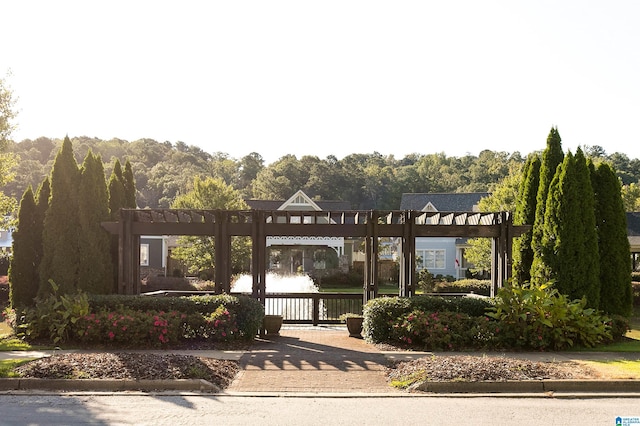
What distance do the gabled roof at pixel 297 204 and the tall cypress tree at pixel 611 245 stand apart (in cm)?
3105

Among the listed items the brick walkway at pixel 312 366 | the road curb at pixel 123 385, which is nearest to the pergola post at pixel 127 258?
the brick walkway at pixel 312 366

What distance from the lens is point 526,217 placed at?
67.3 ft

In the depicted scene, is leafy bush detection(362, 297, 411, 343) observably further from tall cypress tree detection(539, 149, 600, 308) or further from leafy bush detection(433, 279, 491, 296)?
leafy bush detection(433, 279, 491, 296)

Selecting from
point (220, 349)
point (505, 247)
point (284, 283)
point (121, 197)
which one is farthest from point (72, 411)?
point (284, 283)

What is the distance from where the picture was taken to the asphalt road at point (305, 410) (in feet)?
28.3

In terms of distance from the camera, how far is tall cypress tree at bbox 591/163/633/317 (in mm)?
18703

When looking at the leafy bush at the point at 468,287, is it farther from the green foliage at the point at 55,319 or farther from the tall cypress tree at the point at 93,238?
the green foliage at the point at 55,319

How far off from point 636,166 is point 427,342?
80882 millimetres

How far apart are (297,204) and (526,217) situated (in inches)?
1213

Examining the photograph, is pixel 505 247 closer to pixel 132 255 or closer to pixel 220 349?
pixel 220 349

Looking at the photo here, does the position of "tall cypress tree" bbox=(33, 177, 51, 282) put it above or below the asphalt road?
above

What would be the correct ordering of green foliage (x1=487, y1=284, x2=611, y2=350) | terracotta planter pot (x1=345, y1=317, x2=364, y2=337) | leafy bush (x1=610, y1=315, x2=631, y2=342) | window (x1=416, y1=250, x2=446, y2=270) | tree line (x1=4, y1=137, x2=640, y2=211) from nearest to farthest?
1. green foliage (x1=487, y1=284, x2=611, y2=350)
2. leafy bush (x1=610, y1=315, x2=631, y2=342)
3. terracotta planter pot (x1=345, y1=317, x2=364, y2=337)
4. window (x1=416, y1=250, x2=446, y2=270)
5. tree line (x1=4, y1=137, x2=640, y2=211)

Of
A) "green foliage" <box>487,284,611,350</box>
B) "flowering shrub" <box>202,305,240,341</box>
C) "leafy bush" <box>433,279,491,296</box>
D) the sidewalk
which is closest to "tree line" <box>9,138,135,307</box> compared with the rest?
the sidewalk

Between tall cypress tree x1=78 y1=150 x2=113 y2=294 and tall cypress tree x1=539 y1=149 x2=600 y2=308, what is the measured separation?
11332 millimetres
